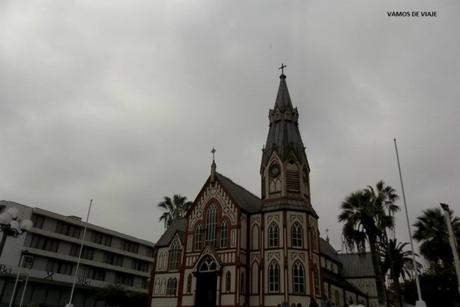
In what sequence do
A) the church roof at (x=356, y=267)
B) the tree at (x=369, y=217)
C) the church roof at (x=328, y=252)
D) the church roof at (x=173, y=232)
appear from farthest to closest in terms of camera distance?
the church roof at (x=356, y=267), the church roof at (x=328, y=252), the church roof at (x=173, y=232), the tree at (x=369, y=217)

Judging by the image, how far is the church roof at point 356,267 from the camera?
199ft

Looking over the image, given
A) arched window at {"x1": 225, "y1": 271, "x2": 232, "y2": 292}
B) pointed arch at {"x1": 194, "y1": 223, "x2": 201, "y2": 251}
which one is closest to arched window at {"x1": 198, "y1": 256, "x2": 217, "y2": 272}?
arched window at {"x1": 225, "y1": 271, "x2": 232, "y2": 292}

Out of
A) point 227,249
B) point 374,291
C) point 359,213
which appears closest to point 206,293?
point 227,249

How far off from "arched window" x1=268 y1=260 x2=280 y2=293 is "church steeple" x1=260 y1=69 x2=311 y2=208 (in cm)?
712

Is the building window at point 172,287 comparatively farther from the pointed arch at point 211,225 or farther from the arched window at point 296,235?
the arched window at point 296,235

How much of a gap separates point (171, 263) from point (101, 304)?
95.9 feet

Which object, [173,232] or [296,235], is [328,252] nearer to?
[296,235]

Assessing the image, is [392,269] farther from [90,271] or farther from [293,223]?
[90,271]

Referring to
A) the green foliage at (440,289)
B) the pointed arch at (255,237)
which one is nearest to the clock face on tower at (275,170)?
the pointed arch at (255,237)

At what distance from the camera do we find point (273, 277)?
36.5m

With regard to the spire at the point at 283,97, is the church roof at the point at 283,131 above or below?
below

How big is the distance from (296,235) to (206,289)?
10737mm

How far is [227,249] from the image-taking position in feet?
126

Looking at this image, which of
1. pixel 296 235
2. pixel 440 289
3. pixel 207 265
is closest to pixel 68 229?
pixel 207 265
